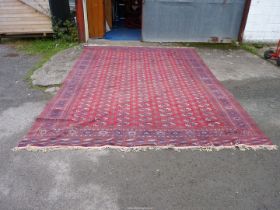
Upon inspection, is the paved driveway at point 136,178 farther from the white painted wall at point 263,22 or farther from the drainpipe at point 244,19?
the white painted wall at point 263,22

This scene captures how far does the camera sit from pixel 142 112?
159 inches

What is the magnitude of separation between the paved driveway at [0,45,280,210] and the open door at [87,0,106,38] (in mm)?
4243

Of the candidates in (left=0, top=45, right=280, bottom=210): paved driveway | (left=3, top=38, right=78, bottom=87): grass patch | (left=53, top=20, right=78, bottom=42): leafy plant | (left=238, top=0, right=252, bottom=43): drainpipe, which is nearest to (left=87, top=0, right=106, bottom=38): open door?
(left=53, top=20, right=78, bottom=42): leafy plant

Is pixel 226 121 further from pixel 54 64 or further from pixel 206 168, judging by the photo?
pixel 54 64

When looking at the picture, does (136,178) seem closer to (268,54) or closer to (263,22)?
(268,54)

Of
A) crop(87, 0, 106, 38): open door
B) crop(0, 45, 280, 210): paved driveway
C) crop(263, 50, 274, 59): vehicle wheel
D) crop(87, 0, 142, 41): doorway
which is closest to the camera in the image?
crop(0, 45, 280, 210): paved driveway

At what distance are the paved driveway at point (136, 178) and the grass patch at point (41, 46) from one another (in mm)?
3026

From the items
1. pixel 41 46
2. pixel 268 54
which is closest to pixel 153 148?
pixel 268 54

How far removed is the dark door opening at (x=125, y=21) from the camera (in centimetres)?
792

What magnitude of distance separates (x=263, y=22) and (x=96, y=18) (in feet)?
15.4

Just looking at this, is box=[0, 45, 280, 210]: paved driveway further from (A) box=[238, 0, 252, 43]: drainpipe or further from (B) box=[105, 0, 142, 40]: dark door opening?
(B) box=[105, 0, 142, 40]: dark door opening

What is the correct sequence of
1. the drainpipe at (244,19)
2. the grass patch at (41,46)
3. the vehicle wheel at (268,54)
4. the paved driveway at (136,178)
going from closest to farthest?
the paved driveway at (136,178) < the vehicle wheel at (268,54) < the grass patch at (41,46) < the drainpipe at (244,19)

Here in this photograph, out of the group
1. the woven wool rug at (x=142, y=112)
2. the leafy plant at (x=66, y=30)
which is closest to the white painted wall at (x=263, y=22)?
the woven wool rug at (x=142, y=112)

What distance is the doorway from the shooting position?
7301mm
